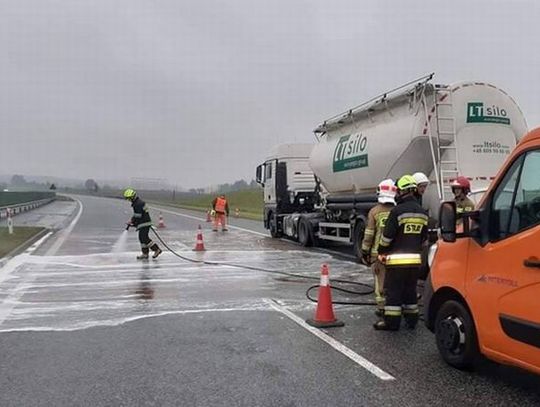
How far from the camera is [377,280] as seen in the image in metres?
7.29

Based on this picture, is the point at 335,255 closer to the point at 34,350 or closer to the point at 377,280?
the point at 377,280

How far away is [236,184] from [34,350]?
85.7m

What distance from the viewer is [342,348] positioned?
19.7 ft

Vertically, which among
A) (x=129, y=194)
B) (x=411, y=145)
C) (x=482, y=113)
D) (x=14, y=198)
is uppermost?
(x=482, y=113)

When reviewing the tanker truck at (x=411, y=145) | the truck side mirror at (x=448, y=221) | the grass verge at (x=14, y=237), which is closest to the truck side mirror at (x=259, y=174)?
the tanker truck at (x=411, y=145)

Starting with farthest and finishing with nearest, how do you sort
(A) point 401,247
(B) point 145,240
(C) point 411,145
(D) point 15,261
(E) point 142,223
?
1. (B) point 145,240
2. (E) point 142,223
3. (D) point 15,261
4. (C) point 411,145
5. (A) point 401,247

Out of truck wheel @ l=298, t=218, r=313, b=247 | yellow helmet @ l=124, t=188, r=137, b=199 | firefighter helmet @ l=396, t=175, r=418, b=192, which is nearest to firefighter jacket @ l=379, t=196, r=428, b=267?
firefighter helmet @ l=396, t=175, r=418, b=192

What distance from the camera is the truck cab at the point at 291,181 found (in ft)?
65.3

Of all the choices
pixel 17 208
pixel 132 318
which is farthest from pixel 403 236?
pixel 17 208

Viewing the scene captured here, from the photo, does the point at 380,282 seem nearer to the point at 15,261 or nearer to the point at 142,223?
the point at 142,223

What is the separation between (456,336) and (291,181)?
15.0m

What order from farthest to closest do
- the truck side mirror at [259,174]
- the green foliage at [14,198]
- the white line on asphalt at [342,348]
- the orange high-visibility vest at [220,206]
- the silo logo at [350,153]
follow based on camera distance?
the green foliage at [14,198], the orange high-visibility vest at [220,206], the truck side mirror at [259,174], the silo logo at [350,153], the white line on asphalt at [342,348]

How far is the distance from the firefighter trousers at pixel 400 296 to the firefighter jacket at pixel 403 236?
0.33 ft

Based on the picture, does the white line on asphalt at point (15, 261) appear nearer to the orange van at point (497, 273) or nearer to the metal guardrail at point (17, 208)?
the orange van at point (497, 273)
